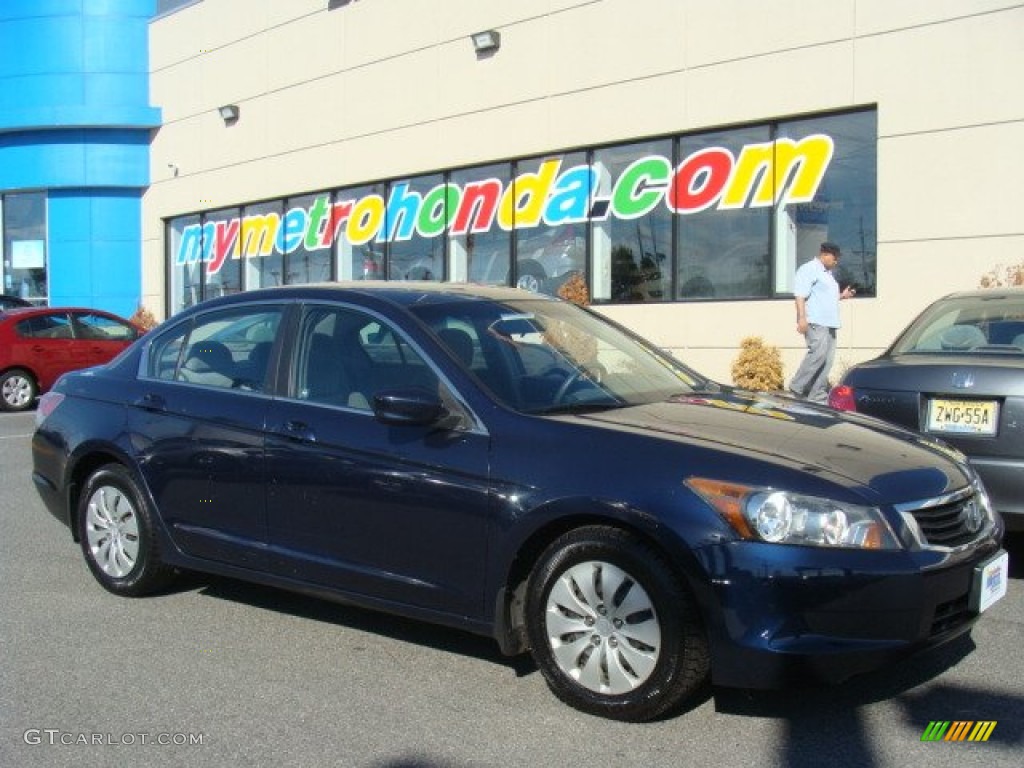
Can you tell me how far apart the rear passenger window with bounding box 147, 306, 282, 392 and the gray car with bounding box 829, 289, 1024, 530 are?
10.4ft

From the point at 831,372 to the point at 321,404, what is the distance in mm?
9033

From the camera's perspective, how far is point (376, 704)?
4309mm

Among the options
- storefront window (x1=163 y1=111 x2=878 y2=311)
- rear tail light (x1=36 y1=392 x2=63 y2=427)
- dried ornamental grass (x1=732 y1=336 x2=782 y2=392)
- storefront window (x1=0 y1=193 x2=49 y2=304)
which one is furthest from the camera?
storefront window (x1=0 y1=193 x2=49 y2=304)

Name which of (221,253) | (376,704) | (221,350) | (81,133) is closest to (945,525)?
(376,704)

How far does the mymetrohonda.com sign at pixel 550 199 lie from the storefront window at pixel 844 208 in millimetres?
123

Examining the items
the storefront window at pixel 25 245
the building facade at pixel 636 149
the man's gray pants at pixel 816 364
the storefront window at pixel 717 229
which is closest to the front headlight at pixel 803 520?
the man's gray pants at pixel 816 364

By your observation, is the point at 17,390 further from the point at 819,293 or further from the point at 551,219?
the point at 819,293

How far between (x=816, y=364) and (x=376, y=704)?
28.1 ft

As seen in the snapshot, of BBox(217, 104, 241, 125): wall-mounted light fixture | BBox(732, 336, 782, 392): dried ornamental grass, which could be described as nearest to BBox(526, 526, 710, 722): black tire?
BBox(732, 336, 782, 392): dried ornamental grass

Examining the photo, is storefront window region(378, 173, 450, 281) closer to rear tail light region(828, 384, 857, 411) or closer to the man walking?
the man walking

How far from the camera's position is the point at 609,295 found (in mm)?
15641

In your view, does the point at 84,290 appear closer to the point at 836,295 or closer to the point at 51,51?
the point at 51,51

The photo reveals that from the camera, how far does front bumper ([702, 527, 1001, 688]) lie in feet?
12.1

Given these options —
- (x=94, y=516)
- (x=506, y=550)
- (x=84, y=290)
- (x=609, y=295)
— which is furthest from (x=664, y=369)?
(x=84, y=290)
